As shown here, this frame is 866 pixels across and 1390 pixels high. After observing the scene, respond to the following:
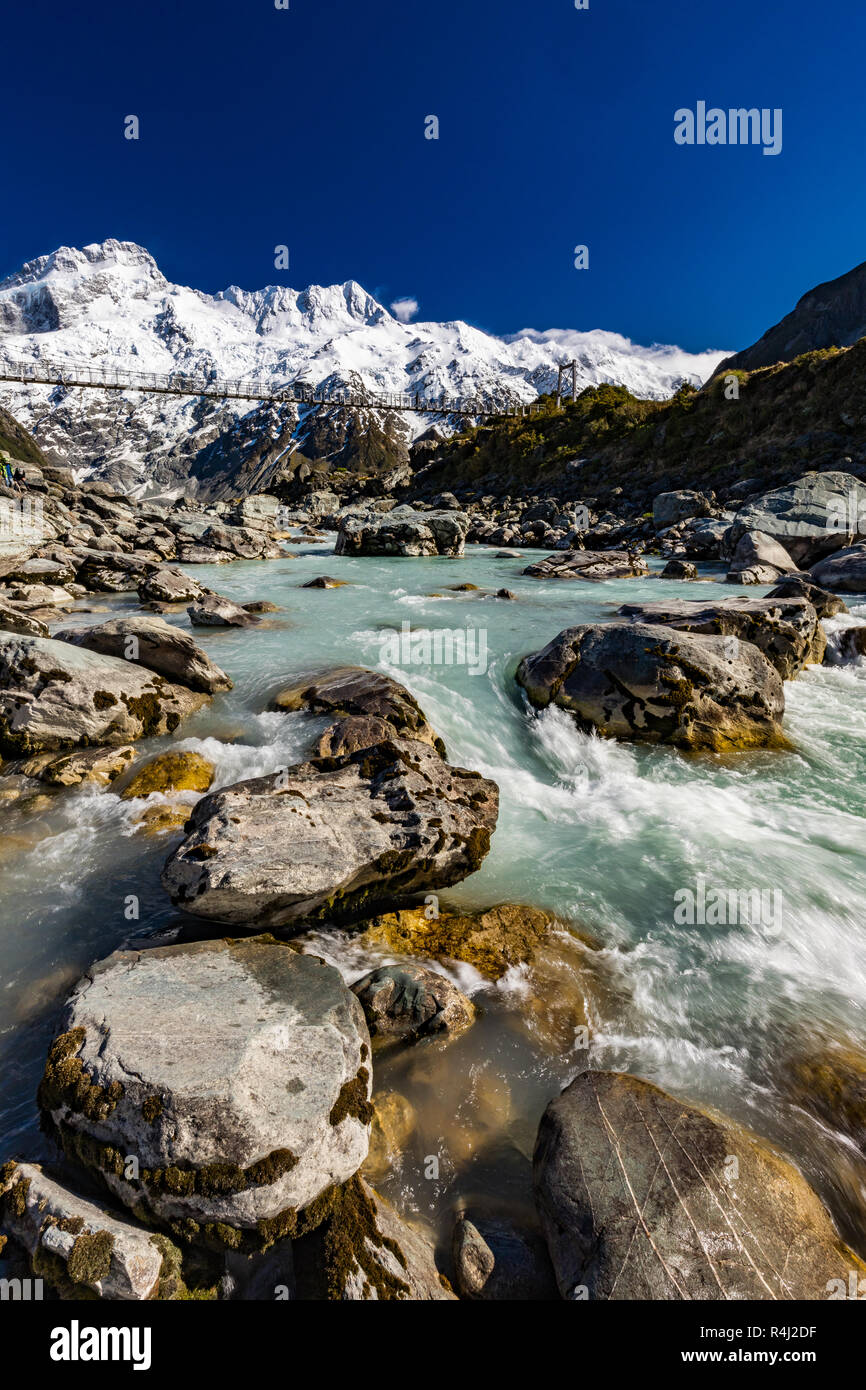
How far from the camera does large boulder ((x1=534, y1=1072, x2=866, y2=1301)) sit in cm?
305

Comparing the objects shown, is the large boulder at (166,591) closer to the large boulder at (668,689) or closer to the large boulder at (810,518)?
the large boulder at (668,689)

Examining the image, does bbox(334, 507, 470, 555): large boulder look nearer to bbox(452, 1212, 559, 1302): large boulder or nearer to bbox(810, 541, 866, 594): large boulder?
bbox(810, 541, 866, 594): large boulder

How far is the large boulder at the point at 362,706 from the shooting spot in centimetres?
834

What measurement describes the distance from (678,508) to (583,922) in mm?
38305

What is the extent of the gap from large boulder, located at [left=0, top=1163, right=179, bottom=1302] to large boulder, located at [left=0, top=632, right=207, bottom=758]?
6.54 meters

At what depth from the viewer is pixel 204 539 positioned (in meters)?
37.1

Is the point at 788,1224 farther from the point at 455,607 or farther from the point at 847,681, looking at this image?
the point at 455,607

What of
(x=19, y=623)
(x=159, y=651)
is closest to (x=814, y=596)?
(x=159, y=651)

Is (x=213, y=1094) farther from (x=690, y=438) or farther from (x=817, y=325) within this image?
(x=817, y=325)

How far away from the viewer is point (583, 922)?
243 inches

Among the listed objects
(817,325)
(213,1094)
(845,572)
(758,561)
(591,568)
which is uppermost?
(817,325)

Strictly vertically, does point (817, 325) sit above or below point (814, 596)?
above

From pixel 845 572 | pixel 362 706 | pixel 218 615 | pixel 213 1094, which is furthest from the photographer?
pixel 845 572

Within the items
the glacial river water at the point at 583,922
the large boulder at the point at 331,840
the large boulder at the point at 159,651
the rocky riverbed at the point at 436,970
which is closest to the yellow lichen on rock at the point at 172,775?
the rocky riverbed at the point at 436,970
